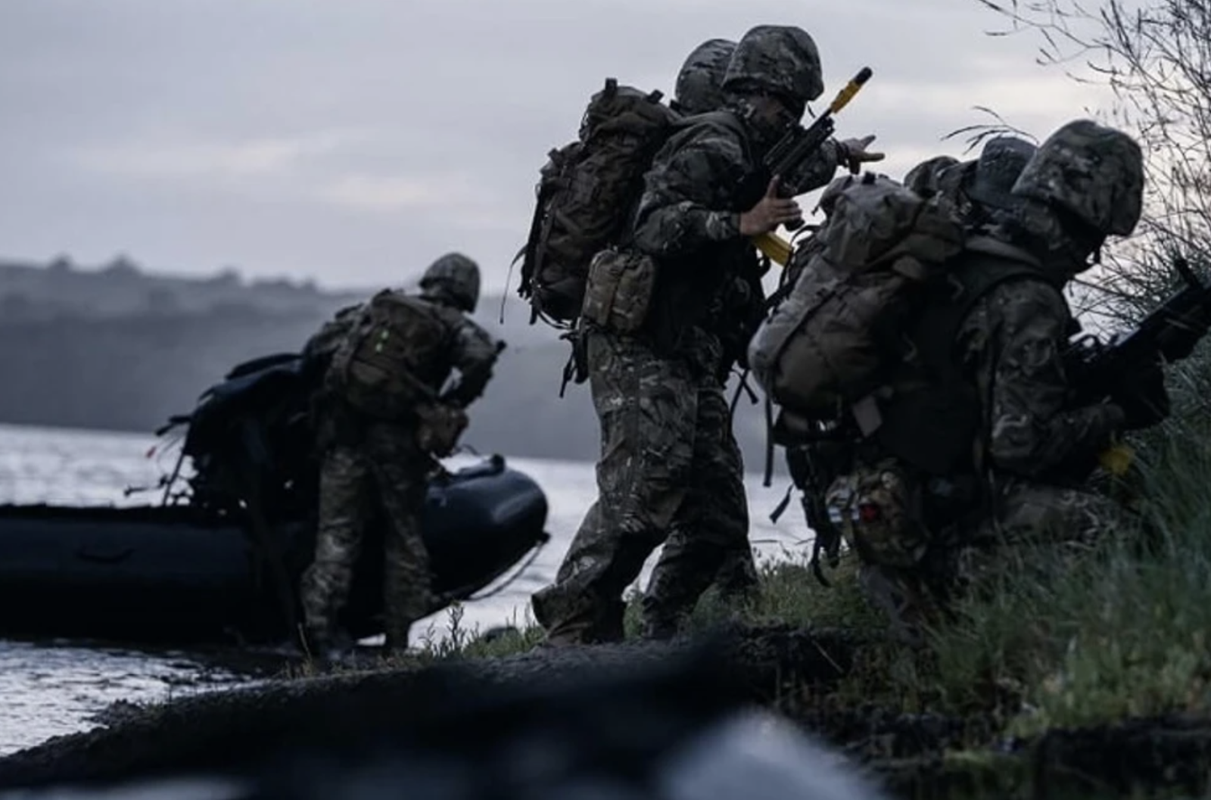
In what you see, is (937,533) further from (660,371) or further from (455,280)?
(455,280)

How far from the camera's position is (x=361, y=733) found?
3164 millimetres

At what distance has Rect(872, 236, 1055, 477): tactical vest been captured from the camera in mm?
6536

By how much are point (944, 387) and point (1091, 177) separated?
2.22ft

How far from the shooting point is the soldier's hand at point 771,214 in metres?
7.90

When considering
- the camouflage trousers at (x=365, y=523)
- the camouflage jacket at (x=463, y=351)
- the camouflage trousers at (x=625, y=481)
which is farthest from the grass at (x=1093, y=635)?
the camouflage trousers at (x=365, y=523)

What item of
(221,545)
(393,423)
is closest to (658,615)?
(393,423)

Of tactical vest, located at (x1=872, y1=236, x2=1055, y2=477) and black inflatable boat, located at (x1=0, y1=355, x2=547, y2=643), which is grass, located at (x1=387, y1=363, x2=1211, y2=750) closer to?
tactical vest, located at (x1=872, y1=236, x2=1055, y2=477)

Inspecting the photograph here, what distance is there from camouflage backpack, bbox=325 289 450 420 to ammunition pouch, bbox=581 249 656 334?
512 centimetres

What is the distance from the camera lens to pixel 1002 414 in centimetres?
643

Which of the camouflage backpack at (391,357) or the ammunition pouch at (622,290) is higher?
the camouflage backpack at (391,357)

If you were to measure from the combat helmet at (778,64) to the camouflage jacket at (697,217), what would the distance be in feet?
0.51

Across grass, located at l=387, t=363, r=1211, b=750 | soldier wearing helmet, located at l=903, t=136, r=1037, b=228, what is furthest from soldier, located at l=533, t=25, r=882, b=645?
grass, located at l=387, t=363, r=1211, b=750

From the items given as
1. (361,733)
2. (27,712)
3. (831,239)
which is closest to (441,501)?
(27,712)

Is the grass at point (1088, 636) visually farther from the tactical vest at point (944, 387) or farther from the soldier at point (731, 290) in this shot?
the soldier at point (731, 290)
